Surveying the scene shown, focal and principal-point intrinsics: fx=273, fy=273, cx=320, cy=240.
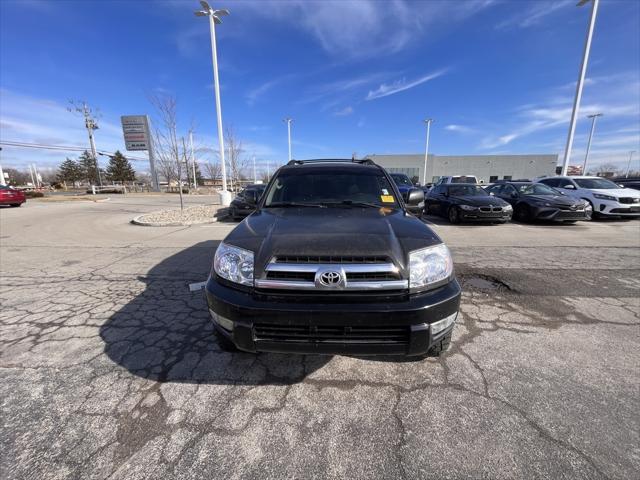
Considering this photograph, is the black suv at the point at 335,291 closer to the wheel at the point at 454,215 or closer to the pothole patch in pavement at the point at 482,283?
the pothole patch in pavement at the point at 482,283

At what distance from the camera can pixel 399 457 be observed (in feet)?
5.33

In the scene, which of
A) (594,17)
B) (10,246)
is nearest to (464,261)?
(10,246)

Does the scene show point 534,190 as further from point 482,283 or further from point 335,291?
point 335,291

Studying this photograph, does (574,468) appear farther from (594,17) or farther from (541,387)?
(594,17)

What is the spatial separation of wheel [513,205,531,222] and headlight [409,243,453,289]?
1006 centimetres

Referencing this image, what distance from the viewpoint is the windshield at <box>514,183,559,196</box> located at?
1011 cm

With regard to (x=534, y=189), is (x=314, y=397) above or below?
below

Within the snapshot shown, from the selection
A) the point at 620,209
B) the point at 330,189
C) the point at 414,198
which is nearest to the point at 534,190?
the point at 620,209

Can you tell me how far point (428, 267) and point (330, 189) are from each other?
163 cm

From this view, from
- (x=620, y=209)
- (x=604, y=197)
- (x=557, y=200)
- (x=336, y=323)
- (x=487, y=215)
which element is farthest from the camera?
(x=604, y=197)

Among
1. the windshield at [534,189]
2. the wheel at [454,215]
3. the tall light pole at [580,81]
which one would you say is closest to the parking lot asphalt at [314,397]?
the wheel at [454,215]

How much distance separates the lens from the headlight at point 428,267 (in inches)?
76.9

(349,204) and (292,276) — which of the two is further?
(349,204)

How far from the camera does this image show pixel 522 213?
10.0 meters
